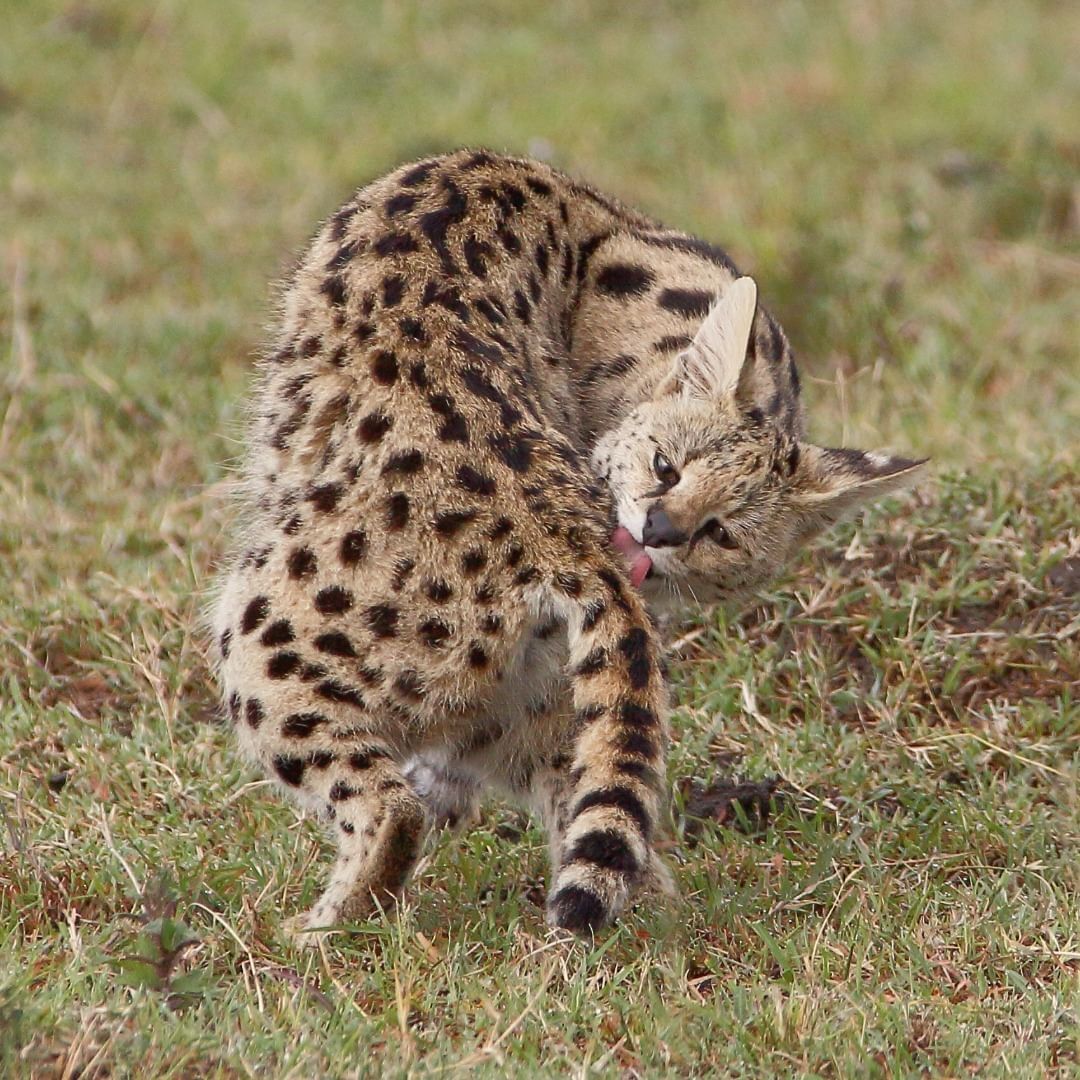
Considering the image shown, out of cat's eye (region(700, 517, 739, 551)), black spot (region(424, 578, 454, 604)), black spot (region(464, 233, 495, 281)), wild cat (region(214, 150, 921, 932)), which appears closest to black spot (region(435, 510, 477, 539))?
wild cat (region(214, 150, 921, 932))

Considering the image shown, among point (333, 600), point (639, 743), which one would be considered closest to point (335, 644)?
point (333, 600)

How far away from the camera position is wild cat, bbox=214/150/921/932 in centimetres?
470

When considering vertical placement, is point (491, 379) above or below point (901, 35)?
above

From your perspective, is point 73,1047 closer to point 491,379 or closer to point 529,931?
point 529,931

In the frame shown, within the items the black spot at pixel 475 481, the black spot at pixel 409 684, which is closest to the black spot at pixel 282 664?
the black spot at pixel 409 684

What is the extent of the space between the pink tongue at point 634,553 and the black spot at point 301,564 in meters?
0.74

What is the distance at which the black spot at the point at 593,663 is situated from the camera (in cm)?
467

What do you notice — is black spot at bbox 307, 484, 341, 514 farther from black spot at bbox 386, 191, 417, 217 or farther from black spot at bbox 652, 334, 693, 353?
black spot at bbox 652, 334, 693, 353

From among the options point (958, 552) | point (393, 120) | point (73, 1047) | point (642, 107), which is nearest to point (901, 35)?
point (642, 107)

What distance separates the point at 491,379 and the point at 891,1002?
1.73 meters

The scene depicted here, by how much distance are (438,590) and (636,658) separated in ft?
1.57

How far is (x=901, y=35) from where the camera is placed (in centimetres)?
1188

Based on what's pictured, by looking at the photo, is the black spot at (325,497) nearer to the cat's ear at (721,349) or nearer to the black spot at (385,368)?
the black spot at (385,368)

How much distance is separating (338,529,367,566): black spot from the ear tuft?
119 cm
